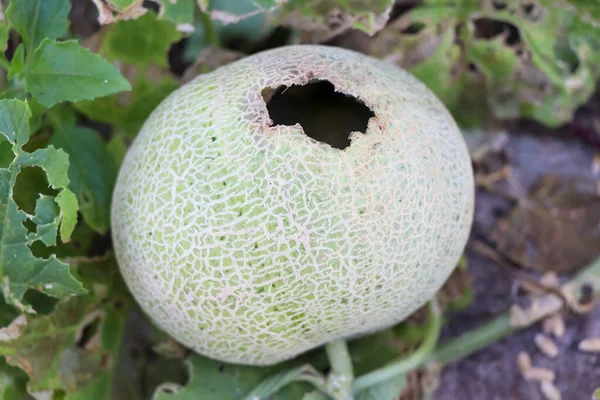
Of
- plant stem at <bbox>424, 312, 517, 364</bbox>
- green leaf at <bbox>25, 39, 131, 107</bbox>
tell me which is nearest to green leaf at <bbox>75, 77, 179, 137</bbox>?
green leaf at <bbox>25, 39, 131, 107</bbox>

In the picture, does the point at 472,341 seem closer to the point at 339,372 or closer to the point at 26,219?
the point at 339,372

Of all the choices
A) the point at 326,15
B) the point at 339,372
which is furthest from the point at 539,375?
the point at 326,15

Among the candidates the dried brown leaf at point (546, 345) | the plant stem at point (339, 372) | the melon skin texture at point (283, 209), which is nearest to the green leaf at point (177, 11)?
the melon skin texture at point (283, 209)

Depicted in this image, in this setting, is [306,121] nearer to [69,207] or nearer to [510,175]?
[69,207]

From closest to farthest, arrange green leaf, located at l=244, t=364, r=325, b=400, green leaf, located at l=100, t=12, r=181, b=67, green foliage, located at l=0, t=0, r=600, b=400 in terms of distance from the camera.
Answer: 1. green foliage, located at l=0, t=0, r=600, b=400
2. green leaf, located at l=244, t=364, r=325, b=400
3. green leaf, located at l=100, t=12, r=181, b=67

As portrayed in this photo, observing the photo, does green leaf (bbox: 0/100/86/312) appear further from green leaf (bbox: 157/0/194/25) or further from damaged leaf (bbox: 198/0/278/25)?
damaged leaf (bbox: 198/0/278/25)
